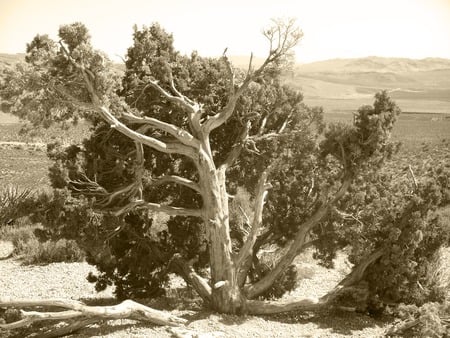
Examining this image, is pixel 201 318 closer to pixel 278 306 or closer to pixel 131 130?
pixel 278 306

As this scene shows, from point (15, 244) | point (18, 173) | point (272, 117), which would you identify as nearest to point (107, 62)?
point (272, 117)

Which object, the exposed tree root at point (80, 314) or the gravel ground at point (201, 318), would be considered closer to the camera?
the exposed tree root at point (80, 314)

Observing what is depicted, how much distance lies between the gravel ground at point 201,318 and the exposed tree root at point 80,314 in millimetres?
263

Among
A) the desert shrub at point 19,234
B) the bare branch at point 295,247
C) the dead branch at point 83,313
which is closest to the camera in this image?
the dead branch at point 83,313

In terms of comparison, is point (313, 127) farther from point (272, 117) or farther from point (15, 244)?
point (15, 244)

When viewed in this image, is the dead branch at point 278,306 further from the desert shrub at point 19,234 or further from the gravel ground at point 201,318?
the desert shrub at point 19,234

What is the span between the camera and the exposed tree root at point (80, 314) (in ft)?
39.4

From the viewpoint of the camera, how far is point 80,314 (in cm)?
1249

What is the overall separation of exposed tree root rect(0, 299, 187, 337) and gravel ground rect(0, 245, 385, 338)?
263 millimetres

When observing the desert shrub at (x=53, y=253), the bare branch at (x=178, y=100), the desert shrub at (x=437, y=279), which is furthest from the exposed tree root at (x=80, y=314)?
the desert shrub at (x=53, y=253)

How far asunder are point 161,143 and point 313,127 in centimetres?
501

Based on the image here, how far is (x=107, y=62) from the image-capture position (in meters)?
13.0

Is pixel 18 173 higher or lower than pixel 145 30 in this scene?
lower

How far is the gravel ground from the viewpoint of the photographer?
13242 mm
